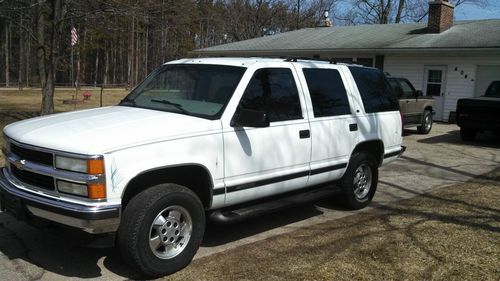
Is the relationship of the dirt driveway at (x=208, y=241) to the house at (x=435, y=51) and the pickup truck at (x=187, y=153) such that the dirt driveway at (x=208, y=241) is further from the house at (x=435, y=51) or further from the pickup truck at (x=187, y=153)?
the house at (x=435, y=51)

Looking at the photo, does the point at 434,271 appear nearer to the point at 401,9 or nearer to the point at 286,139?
the point at 286,139

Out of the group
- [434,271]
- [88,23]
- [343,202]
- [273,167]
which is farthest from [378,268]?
[88,23]

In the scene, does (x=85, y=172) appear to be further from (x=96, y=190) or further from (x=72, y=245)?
(x=72, y=245)

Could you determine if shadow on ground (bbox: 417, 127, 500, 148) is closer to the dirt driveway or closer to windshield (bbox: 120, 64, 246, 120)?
the dirt driveway

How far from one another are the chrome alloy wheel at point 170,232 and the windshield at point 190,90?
3.13 feet

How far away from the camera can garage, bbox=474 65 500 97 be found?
18844 mm

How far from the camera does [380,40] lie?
2292cm

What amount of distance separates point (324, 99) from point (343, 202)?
152 centimetres

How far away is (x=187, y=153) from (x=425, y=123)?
13220 mm

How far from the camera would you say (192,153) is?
177 inches

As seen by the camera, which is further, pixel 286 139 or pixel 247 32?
pixel 247 32

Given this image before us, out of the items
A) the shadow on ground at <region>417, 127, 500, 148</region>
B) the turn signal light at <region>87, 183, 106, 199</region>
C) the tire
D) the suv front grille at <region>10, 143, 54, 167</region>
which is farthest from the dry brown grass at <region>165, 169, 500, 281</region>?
the tire

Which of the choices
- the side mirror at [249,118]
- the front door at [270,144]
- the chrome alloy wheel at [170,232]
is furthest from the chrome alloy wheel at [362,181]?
the chrome alloy wheel at [170,232]

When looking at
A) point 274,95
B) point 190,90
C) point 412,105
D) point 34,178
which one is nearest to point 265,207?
point 274,95
